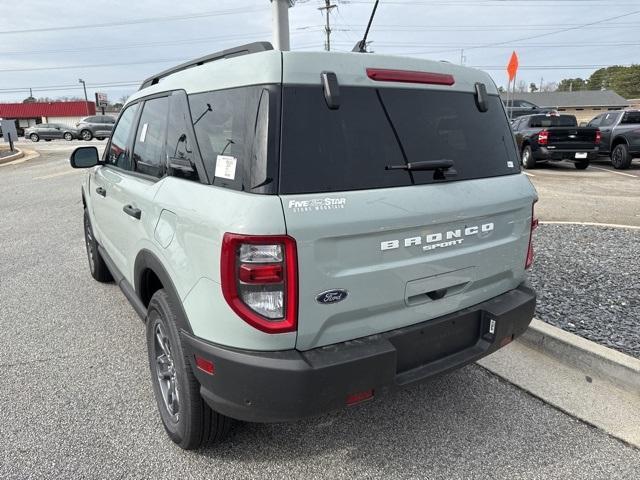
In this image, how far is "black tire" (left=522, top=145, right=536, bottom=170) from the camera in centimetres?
1456

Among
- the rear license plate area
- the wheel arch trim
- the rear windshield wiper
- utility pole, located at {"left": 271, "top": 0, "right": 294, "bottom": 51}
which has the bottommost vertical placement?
the rear license plate area

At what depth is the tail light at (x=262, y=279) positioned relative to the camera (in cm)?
191

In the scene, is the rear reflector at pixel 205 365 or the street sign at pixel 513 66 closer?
the rear reflector at pixel 205 365

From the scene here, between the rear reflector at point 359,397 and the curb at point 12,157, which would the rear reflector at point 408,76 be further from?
the curb at point 12,157

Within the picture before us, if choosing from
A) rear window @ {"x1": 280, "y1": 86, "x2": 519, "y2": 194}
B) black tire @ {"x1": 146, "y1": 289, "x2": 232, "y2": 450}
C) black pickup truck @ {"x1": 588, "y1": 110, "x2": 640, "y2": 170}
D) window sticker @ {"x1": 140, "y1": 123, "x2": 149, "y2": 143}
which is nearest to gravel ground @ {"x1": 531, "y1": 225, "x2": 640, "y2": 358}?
rear window @ {"x1": 280, "y1": 86, "x2": 519, "y2": 194}

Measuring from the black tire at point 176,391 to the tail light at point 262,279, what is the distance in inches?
21.5

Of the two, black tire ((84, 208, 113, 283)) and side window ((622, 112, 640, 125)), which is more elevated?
side window ((622, 112, 640, 125))

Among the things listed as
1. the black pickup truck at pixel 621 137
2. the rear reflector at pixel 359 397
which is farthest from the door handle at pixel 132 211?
the black pickup truck at pixel 621 137

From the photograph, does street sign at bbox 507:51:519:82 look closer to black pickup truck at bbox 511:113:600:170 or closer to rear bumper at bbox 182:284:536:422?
black pickup truck at bbox 511:113:600:170

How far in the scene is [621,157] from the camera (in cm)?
1450

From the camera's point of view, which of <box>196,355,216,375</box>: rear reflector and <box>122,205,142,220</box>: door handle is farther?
<box>122,205,142,220</box>: door handle

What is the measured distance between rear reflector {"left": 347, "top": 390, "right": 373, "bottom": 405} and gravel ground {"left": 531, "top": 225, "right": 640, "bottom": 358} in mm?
2238

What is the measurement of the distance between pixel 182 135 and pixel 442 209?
1.45 m

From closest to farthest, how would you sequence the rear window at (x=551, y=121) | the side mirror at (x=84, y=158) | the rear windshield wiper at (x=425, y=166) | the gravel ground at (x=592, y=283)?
the rear windshield wiper at (x=425, y=166)
the gravel ground at (x=592, y=283)
the side mirror at (x=84, y=158)
the rear window at (x=551, y=121)
